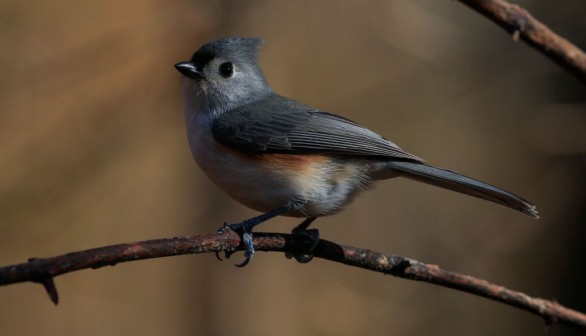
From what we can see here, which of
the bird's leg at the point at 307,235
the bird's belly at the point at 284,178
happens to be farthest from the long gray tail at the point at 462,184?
the bird's leg at the point at 307,235

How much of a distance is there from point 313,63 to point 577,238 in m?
3.04

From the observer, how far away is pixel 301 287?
251 inches

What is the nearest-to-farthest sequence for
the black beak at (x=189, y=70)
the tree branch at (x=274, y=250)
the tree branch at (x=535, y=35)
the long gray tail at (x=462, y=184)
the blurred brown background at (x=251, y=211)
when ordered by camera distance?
the tree branch at (x=274, y=250), the tree branch at (x=535, y=35), the long gray tail at (x=462, y=184), the black beak at (x=189, y=70), the blurred brown background at (x=251, y=211)

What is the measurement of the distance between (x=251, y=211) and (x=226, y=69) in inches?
96.7

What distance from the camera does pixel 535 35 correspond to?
2121mm

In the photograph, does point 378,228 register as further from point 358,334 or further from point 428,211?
point 358,334

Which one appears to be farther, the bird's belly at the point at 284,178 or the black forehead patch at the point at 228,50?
the black forehead patch at the point at 228,50

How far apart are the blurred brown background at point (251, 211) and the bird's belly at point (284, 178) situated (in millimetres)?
2077

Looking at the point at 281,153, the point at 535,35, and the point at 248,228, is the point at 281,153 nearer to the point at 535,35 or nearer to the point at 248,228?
the point at 248,228

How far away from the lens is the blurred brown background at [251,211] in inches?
215

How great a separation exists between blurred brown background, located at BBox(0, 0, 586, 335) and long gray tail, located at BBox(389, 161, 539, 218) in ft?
6.27

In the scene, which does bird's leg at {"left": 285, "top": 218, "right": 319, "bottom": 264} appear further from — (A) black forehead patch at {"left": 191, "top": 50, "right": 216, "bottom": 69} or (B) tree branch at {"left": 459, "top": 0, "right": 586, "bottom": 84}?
(B) tree branch at {"left": 459, "top": 0, "right": 586, "bottom": 84}

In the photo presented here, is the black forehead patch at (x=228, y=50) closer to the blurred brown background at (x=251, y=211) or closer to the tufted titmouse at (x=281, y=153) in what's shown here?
the tufted titmouse at (x=281, y=153)

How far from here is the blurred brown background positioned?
17.9 ft
